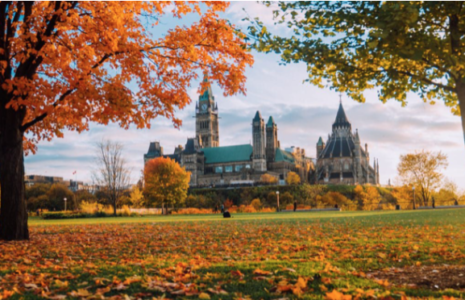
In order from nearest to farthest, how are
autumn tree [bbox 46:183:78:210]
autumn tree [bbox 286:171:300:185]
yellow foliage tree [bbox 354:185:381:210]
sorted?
1. autumn tree [bbox 46:183:78:210]
2. yellow foliage tree [bbox 354:185:381:210]
3. autumn tree [bbox 286:171:300:185]

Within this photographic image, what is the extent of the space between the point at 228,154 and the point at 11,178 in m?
142

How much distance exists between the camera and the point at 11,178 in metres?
13.6

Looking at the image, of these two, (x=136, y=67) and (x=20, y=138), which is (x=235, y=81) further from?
(x=20, y=138)

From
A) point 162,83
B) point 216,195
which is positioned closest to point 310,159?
point 216,195

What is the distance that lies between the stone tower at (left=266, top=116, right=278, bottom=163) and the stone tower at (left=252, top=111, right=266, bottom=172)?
10.8 feet

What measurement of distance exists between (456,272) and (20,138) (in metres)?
13.1

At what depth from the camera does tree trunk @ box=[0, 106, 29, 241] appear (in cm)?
1361

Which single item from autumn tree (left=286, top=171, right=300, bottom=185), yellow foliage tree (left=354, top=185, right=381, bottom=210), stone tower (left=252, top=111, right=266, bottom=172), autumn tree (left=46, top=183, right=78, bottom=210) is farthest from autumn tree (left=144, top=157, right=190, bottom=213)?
stone tower (left=252, top=111, right=266, bottom=172)

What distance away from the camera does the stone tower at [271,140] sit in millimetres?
149625

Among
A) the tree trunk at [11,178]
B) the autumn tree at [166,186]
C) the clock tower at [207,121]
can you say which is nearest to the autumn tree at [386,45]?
the tree trunk at [11,178]

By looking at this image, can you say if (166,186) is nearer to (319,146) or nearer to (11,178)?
(11,178)

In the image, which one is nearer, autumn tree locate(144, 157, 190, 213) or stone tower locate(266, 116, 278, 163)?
autumn tree locate(144, 157, 190, 213)

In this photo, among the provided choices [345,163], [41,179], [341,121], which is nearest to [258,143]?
[341,121]

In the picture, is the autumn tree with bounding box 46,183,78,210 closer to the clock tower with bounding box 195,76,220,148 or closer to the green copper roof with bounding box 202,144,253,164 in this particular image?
the green copper roof with bounding box 202,144,253,164
